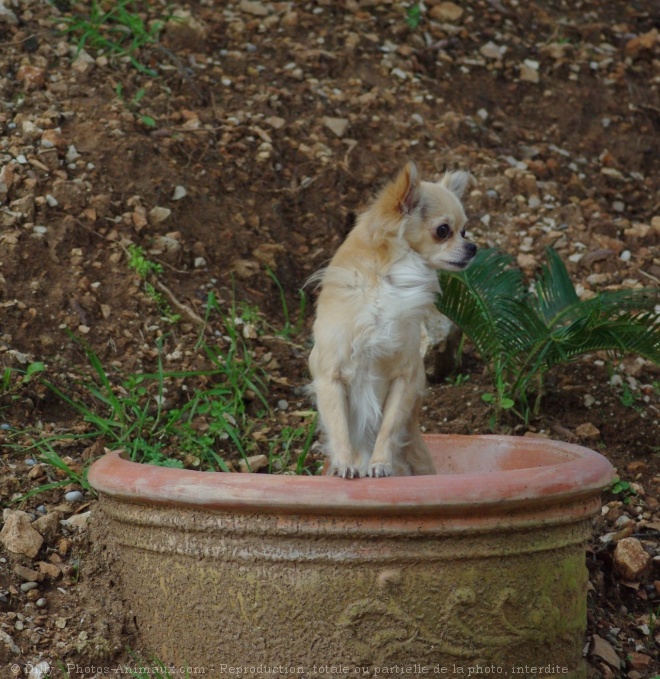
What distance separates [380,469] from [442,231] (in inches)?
35.3

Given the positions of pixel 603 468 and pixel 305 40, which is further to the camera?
pixel 305 40

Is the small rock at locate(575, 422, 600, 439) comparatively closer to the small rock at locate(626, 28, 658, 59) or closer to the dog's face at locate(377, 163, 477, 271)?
the dog's face at locate(377, 163, 477, 271)

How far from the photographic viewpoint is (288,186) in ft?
18.8

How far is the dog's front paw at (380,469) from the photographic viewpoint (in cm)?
323

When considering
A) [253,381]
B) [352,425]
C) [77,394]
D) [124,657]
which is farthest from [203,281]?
[124,657]

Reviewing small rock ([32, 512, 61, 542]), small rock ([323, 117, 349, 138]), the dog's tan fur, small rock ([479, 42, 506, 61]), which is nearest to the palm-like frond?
the dog's tan fur

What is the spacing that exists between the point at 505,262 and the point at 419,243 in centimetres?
134

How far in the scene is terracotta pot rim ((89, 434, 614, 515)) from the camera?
269cm

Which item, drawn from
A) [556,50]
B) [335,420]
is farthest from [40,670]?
[556,50]

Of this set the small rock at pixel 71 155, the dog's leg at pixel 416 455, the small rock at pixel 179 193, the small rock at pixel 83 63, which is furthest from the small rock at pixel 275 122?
the dog's leg at pixel 416 455

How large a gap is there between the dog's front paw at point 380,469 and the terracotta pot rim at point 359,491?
0.46 m

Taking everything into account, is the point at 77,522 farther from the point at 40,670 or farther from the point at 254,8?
the point at 254,8

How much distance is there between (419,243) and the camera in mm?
3484

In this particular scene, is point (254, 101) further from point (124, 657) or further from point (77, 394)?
point (124, 657)
